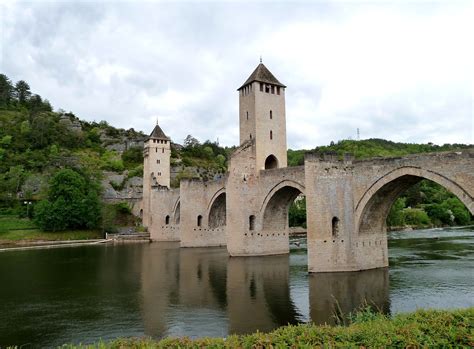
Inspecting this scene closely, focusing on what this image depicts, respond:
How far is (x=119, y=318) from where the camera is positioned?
12.9 meters

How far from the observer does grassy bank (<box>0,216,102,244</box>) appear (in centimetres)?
4116

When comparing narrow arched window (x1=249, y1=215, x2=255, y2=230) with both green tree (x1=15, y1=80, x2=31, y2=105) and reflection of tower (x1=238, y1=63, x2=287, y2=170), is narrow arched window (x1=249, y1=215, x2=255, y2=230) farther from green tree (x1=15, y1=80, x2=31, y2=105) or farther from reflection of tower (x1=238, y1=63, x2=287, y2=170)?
green tree (x1=15, y1=80, x2=31, y2=105)

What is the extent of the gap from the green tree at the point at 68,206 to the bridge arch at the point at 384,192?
113 ft

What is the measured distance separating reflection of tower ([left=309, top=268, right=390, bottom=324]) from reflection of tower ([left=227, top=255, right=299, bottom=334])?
95 cm

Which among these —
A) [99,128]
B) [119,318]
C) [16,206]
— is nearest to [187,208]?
[119,318]

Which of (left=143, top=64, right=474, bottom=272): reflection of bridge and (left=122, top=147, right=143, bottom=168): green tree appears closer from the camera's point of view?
(left=143, top=64, right=474, bottom=272): reflection of bridge

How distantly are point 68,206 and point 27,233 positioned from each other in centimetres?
488

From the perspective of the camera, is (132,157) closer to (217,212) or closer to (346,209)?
(217,212)

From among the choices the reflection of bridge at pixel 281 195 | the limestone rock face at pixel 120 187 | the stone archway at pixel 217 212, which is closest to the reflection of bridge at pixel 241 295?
the reflection of bridge at pixel 281 195

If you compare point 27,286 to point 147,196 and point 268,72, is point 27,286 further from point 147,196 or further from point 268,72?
point 147,196

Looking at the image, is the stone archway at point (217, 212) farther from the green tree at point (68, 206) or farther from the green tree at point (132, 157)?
the green tree at point (132, 157)

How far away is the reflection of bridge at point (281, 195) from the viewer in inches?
725

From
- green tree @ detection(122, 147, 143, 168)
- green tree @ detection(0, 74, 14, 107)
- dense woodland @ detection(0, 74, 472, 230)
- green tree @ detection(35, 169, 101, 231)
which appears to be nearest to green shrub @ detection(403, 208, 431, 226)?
dense woodland @ detection(0, 74, 472, 230)

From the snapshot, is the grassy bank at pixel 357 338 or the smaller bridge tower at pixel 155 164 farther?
the smaller bridge tower at pixel 155 164
